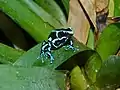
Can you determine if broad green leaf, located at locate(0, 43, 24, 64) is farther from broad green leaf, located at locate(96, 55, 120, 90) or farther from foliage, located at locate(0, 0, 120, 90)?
broad green leaf, located at locate(96, 55, 120, 90)

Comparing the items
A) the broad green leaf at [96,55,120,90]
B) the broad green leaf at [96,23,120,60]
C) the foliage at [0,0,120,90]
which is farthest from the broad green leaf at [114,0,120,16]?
the broad green leaf at [96,55,120,90]

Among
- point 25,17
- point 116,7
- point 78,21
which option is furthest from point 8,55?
point 116,7

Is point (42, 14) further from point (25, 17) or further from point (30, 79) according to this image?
point (30, 79)

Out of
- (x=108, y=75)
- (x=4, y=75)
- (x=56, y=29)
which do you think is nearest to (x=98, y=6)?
(x=56, y=29)

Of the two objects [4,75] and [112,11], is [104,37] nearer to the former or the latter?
[112,11]

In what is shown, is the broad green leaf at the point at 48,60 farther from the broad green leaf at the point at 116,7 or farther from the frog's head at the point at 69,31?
the broad green leaf at the point at 116,7

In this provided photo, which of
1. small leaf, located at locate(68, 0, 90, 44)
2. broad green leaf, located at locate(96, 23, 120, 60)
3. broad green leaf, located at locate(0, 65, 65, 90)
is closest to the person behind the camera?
broad green leaf, located at locate(0, 65, 65, 90)
